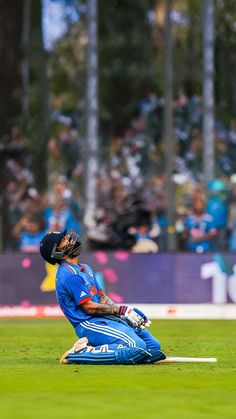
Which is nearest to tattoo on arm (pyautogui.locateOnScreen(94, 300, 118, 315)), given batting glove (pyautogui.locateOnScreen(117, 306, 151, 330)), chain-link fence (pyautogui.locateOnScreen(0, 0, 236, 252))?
batting glove (pyautogui.locateOnScreen(117, 306, 151, 330))

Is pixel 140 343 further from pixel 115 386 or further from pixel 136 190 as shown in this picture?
pixel 136 190

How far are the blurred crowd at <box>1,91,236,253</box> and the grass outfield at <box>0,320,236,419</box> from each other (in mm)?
6875

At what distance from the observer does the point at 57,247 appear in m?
12.1

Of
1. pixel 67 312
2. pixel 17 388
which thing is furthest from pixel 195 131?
pixel 17 388

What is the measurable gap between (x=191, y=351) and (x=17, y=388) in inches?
184

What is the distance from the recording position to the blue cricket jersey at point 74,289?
11969mm

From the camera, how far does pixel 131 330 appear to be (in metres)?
12.1

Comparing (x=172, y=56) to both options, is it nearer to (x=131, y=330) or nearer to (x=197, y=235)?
(x=197, y=235)

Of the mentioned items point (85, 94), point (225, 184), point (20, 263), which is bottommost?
point (20, 263)

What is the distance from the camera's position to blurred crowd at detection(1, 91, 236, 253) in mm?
22641

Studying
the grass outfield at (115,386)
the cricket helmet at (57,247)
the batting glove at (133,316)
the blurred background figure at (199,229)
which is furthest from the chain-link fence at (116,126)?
the batting glove at (133,316)

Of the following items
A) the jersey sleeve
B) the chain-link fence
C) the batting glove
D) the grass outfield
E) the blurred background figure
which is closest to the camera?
the grass outfield

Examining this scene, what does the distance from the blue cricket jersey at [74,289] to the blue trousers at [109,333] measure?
9 centimetres

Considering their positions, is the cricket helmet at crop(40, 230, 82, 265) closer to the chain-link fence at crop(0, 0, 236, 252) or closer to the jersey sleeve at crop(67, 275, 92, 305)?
the jersey sleeve at crop(67, 275, 92, 305)
